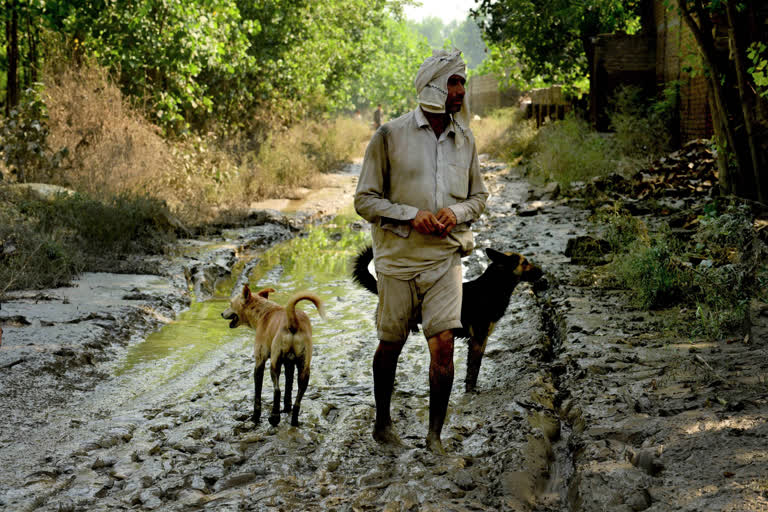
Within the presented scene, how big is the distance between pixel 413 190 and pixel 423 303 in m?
0.68

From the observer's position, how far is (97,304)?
26.3ft

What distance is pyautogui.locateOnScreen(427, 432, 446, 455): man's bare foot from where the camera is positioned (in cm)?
444

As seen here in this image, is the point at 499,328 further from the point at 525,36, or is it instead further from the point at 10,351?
the point at 525,36

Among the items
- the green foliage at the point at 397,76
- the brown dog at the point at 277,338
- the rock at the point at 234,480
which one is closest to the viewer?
the rock at the point at 234,480

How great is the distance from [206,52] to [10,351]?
9.63 m

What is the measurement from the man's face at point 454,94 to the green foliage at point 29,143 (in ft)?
31.3

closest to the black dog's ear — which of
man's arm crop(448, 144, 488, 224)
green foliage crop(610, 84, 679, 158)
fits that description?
man's arm crop(448, 144, 488, 224)

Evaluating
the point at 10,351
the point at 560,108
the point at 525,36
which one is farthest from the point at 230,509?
the point at 560,108

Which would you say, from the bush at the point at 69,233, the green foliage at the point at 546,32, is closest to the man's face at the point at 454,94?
the bush at the point at 69,233

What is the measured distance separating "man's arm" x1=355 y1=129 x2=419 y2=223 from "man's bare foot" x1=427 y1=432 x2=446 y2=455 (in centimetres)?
135

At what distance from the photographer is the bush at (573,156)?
52.1 ft

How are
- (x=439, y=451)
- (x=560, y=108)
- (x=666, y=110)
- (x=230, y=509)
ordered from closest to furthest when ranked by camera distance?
(x=230, y=509) < (x=439, y=451) < (x=666, y=110) < (x=560, y=108)

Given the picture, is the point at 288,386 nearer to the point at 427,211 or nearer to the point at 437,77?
the point at 427,211

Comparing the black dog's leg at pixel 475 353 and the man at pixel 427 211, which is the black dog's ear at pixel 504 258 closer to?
the black dog's leg at pixel 475 353
